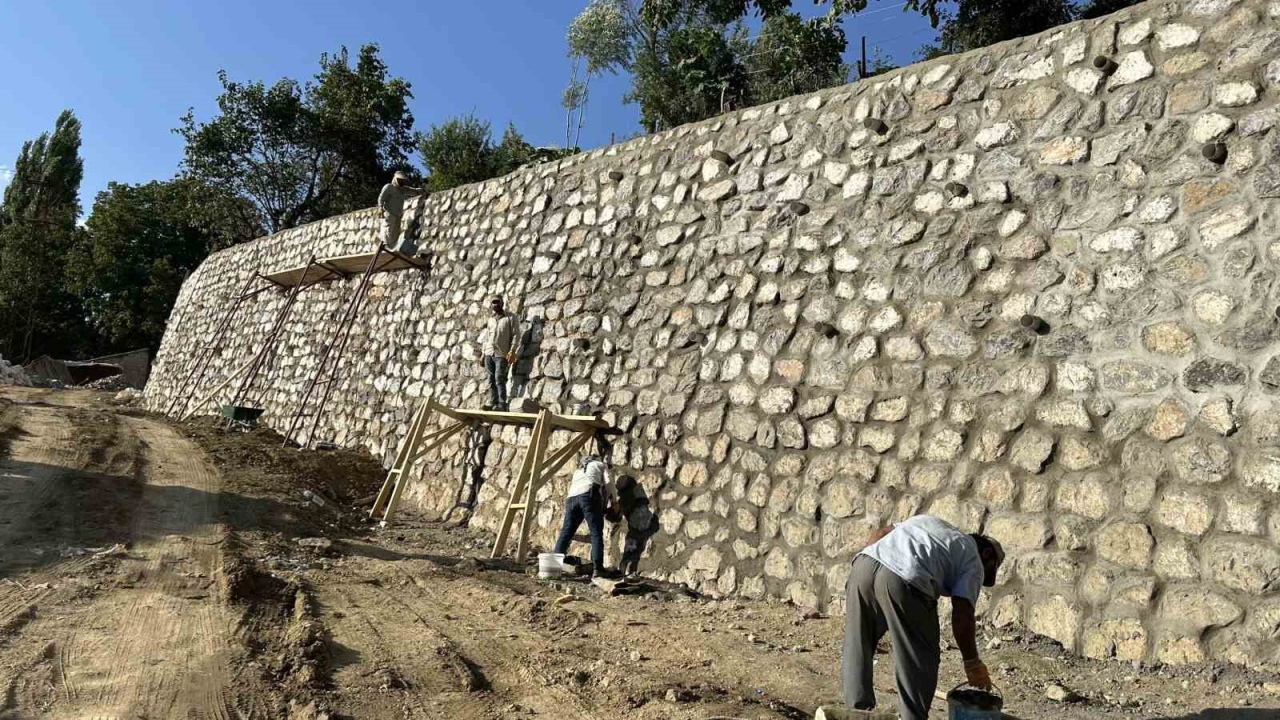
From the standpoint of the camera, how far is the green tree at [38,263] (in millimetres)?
32125

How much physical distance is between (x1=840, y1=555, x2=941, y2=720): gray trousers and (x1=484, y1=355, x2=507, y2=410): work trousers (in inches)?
220

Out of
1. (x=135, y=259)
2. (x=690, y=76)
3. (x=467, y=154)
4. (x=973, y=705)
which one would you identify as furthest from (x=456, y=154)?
(x=973, y=705)

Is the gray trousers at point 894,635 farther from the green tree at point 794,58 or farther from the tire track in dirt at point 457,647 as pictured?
the green tree at point 794,58

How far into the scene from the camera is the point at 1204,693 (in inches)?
→ 138

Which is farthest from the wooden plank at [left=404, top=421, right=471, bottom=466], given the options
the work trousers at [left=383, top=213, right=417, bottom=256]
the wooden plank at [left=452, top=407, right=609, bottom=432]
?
the work trousers at [left=383, top=213, right=417, bottom=256]

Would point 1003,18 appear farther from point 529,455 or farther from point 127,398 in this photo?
point 127,398

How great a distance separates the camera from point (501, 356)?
8.49 meters

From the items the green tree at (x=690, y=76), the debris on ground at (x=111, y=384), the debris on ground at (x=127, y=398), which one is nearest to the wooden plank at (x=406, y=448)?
the green tree at (x=690, y=76)

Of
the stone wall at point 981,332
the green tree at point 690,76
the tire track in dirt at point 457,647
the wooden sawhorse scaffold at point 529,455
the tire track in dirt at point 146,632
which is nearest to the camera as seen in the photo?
the tire track in dirt at point 146,632

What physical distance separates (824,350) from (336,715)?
3.90 metres

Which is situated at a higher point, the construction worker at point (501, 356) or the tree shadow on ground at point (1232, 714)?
the construction worker at point (501, 356)

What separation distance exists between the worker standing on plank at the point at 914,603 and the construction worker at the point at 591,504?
3284mm

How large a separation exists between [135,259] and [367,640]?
1291 inches

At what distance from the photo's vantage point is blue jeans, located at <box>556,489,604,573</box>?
253 inches
